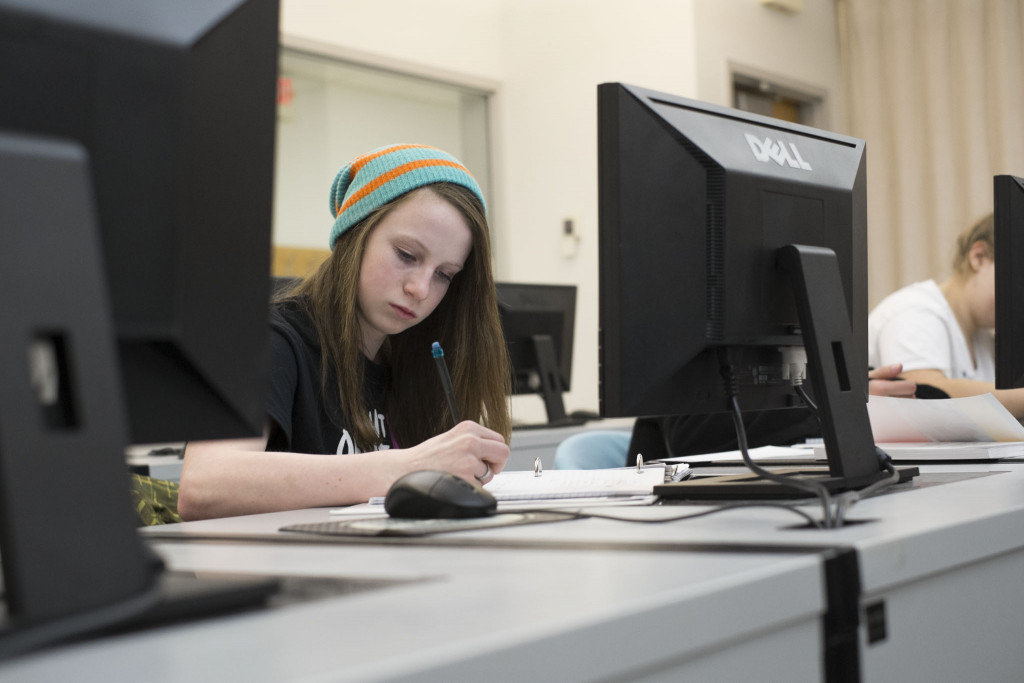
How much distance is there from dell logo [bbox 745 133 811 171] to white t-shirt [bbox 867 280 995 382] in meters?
1.70

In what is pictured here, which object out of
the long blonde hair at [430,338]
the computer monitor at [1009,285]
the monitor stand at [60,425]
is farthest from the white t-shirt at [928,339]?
the monitor stand at [60,425]

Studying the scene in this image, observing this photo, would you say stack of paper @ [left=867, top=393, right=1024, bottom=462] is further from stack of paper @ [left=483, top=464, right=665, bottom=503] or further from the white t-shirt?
the white t-shirt

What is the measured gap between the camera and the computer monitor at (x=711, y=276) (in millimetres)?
979

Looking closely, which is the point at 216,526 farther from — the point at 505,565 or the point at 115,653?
the point at 115,653

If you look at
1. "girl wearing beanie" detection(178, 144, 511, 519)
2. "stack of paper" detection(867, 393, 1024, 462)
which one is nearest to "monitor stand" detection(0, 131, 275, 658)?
"girl wearing beanie" detection(178, 144, 511, 519)

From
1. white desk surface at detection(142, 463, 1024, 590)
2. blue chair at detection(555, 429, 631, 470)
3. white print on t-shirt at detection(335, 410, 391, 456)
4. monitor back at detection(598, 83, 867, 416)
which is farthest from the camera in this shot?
blue chair at detection(555, 429, 631, 470)

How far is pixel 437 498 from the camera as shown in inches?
35.9

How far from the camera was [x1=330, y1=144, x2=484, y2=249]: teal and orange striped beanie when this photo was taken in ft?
5.04

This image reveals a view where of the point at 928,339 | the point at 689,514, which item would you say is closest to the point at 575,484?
the point at 689,514

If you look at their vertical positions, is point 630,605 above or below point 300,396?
below

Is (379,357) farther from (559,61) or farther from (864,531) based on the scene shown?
(559,61)

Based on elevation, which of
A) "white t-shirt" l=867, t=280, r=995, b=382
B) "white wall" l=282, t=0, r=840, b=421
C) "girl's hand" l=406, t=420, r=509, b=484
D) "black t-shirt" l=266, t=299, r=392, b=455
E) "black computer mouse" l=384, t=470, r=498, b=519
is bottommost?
"black computer mouse" l=384, t=470, r=498, b=519

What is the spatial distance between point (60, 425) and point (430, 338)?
3.86 feet

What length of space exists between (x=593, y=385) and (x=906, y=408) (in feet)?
10.4
